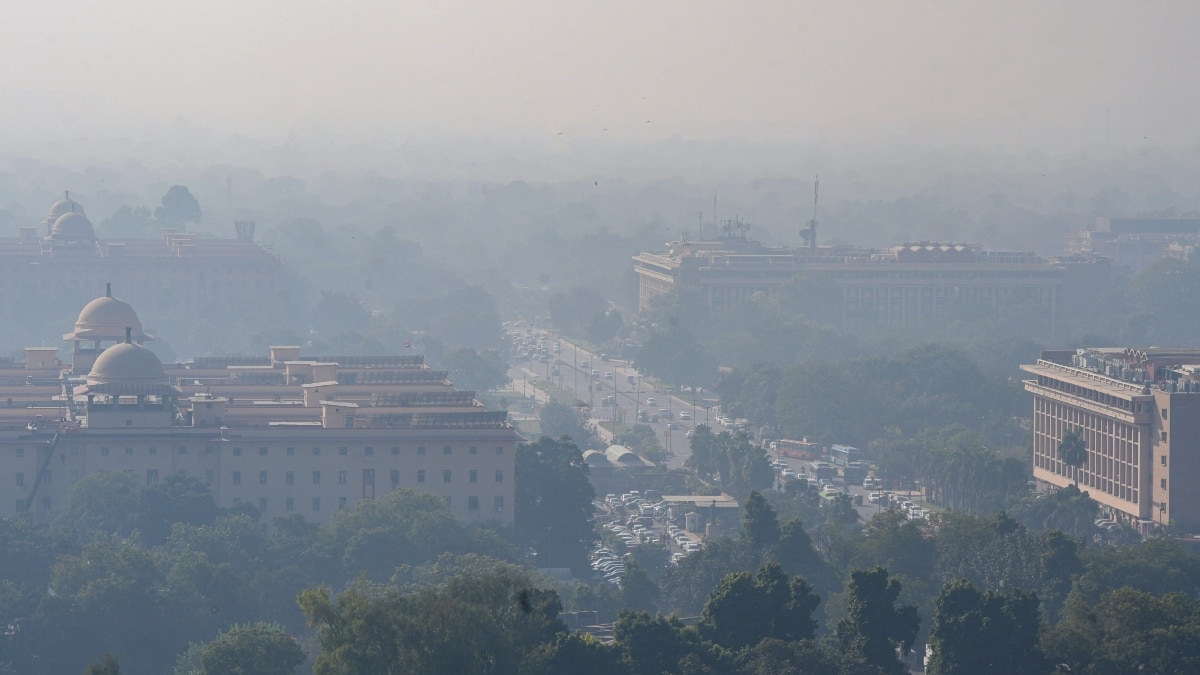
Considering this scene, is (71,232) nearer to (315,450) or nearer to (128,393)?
(128,393)

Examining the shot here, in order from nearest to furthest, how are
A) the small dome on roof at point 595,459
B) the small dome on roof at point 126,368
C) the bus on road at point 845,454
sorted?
the small dome on roof at point 126,368 < the small dome on roof at point 595,459 < the bus on road at point 845,454

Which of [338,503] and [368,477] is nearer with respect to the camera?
[338,503]

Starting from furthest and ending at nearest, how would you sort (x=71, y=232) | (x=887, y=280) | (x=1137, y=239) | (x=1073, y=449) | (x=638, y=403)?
(x=1137, y=239) → (x=887, y=280) → (x=71, y=232) → (x=638, y=403) → (x=1073, y=449)

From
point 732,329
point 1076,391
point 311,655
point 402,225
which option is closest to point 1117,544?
point 1076,391

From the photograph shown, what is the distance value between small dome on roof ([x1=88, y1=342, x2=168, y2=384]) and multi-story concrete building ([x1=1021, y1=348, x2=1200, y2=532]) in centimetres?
2156

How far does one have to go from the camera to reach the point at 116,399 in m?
51.9

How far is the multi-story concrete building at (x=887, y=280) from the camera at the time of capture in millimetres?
104312

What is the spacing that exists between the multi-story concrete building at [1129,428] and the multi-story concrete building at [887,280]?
43.1m

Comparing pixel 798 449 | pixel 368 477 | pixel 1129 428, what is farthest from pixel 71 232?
pixel 1129 428

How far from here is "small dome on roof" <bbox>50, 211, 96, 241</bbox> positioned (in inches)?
3912

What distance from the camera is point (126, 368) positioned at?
52.1m

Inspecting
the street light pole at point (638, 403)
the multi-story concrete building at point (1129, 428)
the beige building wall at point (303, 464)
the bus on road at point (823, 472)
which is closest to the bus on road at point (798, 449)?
the bus on road at point (823, 472)

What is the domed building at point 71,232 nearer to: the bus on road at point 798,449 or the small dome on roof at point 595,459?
the bus on road at point 798,449

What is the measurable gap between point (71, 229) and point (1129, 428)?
56709mm
